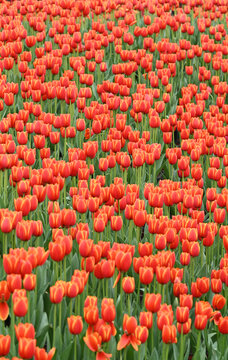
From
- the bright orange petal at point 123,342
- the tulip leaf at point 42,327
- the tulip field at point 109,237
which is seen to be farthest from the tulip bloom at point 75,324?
the tulip leaf at point 42,327

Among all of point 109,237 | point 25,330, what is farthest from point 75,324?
point 109,237

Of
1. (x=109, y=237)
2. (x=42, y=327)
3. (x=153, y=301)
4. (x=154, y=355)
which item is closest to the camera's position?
(x=153, y=301)

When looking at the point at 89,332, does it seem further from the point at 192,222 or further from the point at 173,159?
the point at 173,159

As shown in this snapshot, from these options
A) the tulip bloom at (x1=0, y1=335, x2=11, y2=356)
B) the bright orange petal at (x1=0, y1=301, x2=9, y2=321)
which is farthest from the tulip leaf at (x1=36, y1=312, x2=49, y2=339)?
the tulip bloom at (x1=0, y1=335, x2=11, y2=356)

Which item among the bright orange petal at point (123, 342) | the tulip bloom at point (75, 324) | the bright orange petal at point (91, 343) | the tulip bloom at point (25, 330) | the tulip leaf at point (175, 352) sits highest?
the tulip bloom at point (25, 330)

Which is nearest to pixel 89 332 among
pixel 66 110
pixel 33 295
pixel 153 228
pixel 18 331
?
pixel 18 331

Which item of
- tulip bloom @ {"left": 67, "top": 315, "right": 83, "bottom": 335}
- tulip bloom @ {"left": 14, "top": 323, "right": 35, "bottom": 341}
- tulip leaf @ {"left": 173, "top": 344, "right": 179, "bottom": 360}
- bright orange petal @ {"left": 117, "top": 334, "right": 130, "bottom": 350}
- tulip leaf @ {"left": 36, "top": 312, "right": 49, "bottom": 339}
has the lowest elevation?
tulip leaf @ {"left": 173, "top": 344, "right": 179, "bottom": 360}

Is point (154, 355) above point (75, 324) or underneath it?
underneath

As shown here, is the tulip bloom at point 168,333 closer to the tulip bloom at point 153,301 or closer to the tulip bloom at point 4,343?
the tulip bloom at point 153,301

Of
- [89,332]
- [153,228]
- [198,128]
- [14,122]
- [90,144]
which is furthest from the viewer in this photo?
[198,128]

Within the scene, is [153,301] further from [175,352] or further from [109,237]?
[109,237]

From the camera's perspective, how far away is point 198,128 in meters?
5.75

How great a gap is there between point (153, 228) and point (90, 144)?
116cm

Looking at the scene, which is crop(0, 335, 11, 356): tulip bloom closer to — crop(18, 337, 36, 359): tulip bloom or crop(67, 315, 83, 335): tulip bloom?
crop(18, 337, 36, 359): tulip bloom
